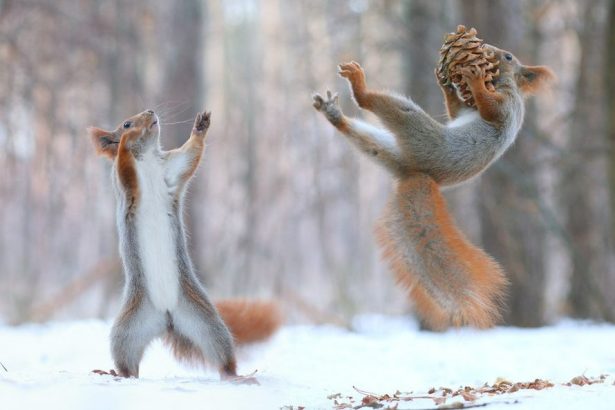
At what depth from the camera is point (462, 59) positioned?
5133mm

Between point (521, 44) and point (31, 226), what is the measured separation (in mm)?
12018

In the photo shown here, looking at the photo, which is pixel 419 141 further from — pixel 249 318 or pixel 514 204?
pixel 514 204

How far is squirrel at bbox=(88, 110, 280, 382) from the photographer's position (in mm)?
4852

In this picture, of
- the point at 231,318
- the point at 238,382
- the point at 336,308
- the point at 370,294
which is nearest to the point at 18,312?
the point at 336,308

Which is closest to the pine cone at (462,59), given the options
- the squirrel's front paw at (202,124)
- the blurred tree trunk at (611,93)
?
the squirrel's front paw at (202,124)

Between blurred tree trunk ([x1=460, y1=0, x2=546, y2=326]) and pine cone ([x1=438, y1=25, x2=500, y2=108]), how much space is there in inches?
163

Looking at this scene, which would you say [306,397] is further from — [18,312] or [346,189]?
[346,189]

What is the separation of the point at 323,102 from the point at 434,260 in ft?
3.86

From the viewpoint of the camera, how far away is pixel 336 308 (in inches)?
602

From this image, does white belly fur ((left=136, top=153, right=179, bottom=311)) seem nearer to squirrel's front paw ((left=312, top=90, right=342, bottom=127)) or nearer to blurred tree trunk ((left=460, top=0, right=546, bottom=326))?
squirrel's front paw ((left=312, top=90, right=342, bottom=127))

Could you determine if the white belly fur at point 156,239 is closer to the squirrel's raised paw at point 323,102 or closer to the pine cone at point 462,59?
the squirrel's raised paw at point 323,102

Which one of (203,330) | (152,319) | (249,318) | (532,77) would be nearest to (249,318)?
(249,318)

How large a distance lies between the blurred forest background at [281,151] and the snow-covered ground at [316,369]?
190cm

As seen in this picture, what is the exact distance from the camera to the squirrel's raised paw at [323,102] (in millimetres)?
5113
